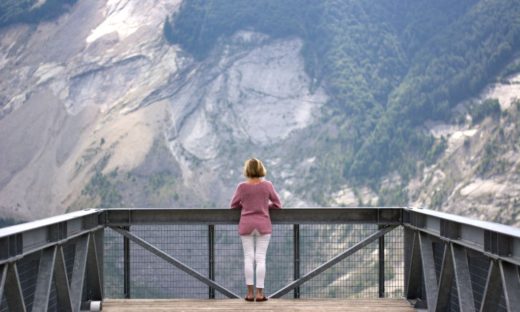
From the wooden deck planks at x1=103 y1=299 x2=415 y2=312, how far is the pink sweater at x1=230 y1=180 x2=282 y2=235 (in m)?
0.73

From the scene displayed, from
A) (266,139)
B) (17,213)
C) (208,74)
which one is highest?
(208,74)

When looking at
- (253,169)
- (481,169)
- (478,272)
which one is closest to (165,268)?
(253,169)

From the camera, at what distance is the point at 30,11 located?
8106 cm

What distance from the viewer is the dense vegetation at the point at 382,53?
68938mm

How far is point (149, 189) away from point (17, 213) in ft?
31.8

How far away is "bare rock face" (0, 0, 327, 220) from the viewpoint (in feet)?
218

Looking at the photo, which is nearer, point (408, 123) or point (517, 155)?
point (517, 155)

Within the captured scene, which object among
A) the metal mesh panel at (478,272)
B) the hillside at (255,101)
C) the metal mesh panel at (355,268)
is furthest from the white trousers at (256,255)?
the hillside at (255,101)

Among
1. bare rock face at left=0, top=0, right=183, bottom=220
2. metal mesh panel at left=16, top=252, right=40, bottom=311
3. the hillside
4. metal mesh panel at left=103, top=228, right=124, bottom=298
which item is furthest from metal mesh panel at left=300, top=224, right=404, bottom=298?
bare rock face at left=0, top=0, right=183, bottom=220

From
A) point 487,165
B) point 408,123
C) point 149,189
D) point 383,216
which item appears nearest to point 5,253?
A: point 383,216

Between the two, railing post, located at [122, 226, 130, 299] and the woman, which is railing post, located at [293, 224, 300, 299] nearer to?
the woman

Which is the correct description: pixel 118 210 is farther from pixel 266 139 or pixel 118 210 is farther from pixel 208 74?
pixel 208 74

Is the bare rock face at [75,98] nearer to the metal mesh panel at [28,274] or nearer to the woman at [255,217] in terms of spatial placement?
the woman at [255,217]

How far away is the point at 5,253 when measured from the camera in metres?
5.52
